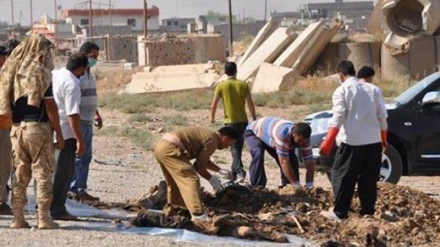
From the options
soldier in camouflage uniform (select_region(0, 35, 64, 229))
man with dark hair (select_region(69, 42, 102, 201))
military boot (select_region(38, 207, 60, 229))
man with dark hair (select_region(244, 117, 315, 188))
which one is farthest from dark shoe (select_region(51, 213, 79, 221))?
man with dark hair (select_region(244, 117, 315, 188))

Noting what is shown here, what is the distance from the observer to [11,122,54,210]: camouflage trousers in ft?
31.9

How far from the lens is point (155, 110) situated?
97.7ft

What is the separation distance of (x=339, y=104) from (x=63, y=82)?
8.56ft

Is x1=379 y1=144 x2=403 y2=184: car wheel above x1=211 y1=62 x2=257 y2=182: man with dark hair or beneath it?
beneath

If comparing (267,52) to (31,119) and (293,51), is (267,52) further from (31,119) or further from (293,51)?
(31,119)

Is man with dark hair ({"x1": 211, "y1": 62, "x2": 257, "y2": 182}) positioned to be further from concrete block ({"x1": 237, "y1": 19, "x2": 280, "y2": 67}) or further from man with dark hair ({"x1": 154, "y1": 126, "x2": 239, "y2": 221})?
concrete block ({"x1": 237, "y1": 19, "x2": 280, "y2": 67})

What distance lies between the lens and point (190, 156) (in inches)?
420

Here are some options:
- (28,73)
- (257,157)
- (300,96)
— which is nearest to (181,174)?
(28,73)

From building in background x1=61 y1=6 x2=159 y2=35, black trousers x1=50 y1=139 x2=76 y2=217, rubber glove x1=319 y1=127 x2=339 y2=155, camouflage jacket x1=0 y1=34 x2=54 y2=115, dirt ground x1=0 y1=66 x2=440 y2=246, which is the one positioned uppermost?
camouflage jacket x1=0 y1=34 x2=54 y2=115

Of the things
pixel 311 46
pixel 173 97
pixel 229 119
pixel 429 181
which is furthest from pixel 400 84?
pixel 229 119

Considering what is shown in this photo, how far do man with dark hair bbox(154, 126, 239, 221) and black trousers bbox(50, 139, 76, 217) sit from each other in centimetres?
84

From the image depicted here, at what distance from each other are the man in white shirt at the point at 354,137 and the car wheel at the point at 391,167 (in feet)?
11.5

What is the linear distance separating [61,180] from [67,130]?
1.73 feet

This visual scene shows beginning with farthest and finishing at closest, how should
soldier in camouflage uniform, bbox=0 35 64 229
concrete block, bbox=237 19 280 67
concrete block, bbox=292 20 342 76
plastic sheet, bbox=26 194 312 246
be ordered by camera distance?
concrete block, bbox=237 19 280 67 < concrete block, bbox=292 20 342 76 < soldier in camouflage uniform, bbox=0 35 64 229 < plastic sheet, bbox=26 194 312 246
